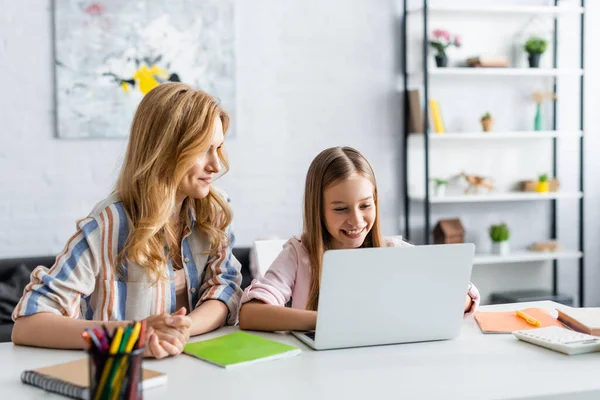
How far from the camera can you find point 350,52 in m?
3.93

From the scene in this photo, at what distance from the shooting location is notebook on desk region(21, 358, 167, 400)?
1209 mm

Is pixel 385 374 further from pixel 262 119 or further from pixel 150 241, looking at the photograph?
pixel 262 119

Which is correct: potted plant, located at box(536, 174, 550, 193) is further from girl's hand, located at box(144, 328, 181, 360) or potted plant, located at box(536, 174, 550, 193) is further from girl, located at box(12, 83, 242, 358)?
girl's hand, located at box(144, 328, 181, 360)

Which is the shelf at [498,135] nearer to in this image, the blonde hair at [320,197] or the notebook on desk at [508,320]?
the blonde hair at [320,197]

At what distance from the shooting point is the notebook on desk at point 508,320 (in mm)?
1647

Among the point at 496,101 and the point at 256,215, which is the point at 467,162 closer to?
the point at 496,101

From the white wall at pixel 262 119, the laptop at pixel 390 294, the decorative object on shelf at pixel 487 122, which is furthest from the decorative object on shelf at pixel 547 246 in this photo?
the laptop at pixel 390 294

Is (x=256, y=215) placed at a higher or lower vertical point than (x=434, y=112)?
lower

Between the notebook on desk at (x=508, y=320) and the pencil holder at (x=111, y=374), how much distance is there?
805mm

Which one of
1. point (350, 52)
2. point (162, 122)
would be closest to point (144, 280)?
point (162, 122)

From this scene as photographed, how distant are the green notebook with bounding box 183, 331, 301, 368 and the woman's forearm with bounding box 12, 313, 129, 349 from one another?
17cm

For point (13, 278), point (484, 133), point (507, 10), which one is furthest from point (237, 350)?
point (507, 10)

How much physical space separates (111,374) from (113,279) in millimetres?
626

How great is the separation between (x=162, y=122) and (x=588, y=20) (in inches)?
130
